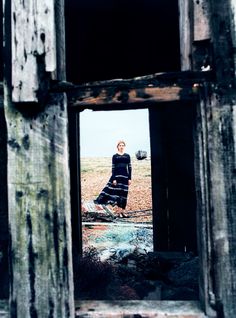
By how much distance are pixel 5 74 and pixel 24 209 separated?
2.19 feet

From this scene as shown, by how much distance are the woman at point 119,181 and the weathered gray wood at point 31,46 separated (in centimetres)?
601

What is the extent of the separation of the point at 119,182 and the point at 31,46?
6.58 metres

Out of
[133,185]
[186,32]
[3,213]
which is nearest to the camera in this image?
[186,32]

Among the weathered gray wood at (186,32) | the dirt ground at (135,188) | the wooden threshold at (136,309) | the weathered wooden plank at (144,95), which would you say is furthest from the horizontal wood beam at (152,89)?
the dirt ground at (135,188)

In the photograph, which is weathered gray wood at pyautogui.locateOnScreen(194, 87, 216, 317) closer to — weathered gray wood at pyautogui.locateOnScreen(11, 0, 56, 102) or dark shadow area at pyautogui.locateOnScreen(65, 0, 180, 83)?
weathered gray wood at pyautogui.locateOnScreen(11, 0, 56, 102)

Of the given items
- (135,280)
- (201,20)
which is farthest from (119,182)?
(201,20)

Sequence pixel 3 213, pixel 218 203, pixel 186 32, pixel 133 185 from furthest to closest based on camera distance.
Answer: pixel 133 185 → pixel 3 213 → pixel 186 32 → pixel 218 203

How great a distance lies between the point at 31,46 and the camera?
1.50 metres

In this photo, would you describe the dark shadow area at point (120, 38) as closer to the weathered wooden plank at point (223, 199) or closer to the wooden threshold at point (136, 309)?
the weathered wooden plank at point (223, 199)

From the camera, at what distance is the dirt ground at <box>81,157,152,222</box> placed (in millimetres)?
9250

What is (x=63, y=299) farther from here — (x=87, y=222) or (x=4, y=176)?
(x=87, y=222)

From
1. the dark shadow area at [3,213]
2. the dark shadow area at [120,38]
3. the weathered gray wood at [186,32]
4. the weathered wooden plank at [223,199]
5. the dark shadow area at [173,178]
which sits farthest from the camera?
the dark shadow area at [173,178]

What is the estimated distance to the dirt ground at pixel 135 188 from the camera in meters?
9.25

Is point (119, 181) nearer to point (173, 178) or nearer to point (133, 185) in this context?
point (173, 178)
